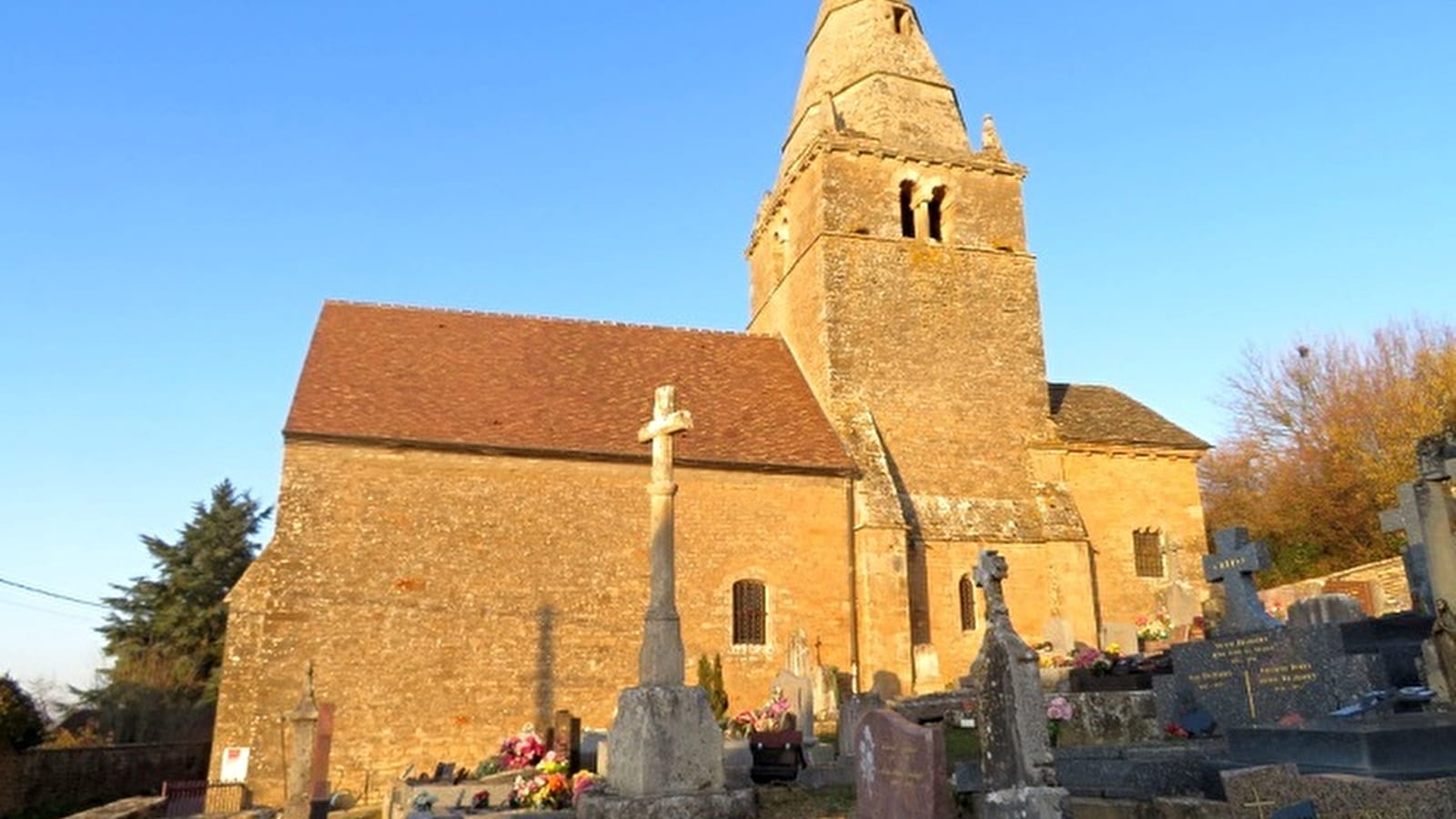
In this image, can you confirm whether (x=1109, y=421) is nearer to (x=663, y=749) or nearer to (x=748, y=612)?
(x=748, y=612)

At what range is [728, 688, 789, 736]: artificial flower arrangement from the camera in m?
13.6

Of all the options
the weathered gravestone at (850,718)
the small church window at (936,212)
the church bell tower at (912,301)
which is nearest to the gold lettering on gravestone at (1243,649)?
the weathered gravestone at (850,718)

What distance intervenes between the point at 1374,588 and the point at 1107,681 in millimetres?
9445

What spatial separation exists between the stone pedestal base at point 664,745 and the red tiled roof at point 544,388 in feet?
31.8

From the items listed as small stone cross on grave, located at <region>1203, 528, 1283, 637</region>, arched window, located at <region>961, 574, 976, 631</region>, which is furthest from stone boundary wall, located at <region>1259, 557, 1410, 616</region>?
small stone cross on grave, located at <region>1203, 528, 1283, 637</region>

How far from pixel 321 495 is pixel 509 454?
3.22m

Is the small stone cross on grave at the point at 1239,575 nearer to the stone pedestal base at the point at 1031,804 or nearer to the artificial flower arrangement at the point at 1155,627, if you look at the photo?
the stone pedestal base at the point at 1031,804

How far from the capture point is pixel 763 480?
18.7 m

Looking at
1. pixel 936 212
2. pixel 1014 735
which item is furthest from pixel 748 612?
pixel 1014 735

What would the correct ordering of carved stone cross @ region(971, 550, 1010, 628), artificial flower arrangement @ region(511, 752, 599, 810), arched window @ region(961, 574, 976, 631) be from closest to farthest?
carved stone cross @ region(971, 550, 1010, 628)
artificial flower arrangement @ region(511, 752, 599, 810)
arched window @ region(961, 574, 976, 631)

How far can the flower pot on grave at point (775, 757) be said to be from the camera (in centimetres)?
1123

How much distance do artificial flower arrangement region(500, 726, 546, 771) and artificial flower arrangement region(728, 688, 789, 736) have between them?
2854mm

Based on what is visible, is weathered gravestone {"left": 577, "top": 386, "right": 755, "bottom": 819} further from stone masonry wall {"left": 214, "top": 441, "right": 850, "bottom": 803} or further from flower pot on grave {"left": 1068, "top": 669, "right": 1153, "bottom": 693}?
stone masonry wall {"left": 214, "top": 441, "right": 850, "bottom": 803}

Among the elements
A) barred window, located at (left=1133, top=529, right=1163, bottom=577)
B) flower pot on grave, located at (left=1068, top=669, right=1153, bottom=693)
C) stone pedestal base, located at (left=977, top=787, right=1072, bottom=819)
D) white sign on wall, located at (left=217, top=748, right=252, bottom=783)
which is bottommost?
white sign on wall, located at (left=217, top=748, right=252, bottom=783)
